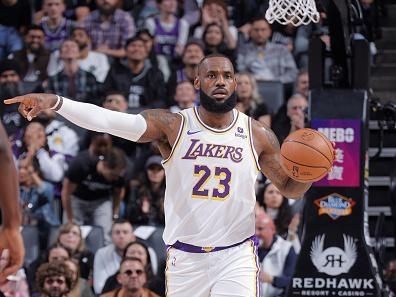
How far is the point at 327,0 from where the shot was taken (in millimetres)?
8852

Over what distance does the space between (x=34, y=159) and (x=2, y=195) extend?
7.34 meters

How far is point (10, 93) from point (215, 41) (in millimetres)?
2436

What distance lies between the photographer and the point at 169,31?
13422 millimetres

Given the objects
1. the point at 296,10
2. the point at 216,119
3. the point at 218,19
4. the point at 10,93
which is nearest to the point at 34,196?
the point at 10,93

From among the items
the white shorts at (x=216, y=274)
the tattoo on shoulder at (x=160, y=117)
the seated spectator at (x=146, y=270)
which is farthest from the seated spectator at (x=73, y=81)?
the white shorts at (x=216, y=274)

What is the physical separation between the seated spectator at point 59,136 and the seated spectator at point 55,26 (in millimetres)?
1778

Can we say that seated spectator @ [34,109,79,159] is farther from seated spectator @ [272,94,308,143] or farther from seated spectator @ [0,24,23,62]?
seated spectator @ [272,94,308,143]

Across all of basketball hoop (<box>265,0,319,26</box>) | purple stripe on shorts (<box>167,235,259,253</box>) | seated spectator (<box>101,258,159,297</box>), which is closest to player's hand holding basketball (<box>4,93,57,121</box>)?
purple stripe on shorts (<box>167,235,259,253</box>)

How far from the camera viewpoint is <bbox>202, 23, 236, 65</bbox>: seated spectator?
41.9 feet

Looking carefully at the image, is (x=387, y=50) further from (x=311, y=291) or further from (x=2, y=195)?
(x=2, y=195)

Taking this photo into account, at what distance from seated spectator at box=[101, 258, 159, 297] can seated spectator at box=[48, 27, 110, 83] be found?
3.67 m

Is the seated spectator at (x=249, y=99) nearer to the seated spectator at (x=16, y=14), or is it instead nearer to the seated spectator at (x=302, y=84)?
the seated spectator at (x=302, y=84)

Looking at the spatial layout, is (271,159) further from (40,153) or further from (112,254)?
(40,153)

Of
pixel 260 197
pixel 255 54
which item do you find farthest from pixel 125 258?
pixel 255 54
